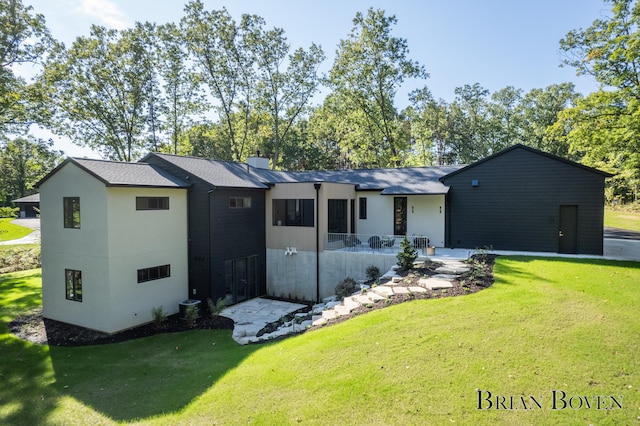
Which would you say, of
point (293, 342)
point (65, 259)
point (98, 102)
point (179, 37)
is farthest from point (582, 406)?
point (98, 102)

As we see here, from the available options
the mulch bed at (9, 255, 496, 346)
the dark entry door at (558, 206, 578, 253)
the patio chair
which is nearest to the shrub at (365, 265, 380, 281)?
the mulch bed at (9, 255, 496, 346)

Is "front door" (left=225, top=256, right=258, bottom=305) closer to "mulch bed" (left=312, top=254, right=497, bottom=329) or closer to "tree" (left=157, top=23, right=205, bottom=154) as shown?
"mulch bed" (left=312, top=254, right=497, bottom=329)

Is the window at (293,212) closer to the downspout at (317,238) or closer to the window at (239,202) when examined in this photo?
the downspout at (317,238)

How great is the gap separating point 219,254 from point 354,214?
7.47m

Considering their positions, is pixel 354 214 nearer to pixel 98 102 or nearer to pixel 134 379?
pixel 134 379

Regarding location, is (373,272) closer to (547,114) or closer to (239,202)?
(239,202)

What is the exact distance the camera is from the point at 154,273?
1309 centimetres

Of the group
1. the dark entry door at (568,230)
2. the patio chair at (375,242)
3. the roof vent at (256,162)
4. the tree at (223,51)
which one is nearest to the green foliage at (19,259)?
the roof vent at (256,162)

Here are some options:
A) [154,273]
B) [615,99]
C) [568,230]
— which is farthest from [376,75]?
[154,273]

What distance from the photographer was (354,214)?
18328 mm

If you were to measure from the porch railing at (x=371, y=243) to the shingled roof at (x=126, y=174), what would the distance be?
22.5 ft

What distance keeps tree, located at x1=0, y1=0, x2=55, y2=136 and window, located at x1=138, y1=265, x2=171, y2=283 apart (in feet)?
41.9

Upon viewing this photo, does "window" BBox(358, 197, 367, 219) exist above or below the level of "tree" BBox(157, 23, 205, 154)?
below

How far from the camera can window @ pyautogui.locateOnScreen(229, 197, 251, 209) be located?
1494 cm
